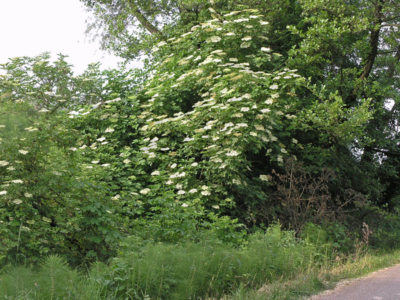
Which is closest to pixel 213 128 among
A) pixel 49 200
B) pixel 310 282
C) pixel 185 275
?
pixel 49 200

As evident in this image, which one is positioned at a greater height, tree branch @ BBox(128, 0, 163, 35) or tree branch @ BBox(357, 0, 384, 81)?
tree branch @ BBox(128, 0, 163, 35)

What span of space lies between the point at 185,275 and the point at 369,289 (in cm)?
252

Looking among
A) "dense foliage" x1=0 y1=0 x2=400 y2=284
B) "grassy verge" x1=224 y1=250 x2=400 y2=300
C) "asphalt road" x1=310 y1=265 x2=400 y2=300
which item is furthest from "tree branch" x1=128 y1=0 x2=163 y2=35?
"asphalt road" x1=310 y1=265 x2=400 y2=300

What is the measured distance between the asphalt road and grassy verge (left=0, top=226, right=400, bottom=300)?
0.66ft

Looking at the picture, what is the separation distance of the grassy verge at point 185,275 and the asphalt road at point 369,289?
200mm

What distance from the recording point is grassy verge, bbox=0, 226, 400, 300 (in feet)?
12.5

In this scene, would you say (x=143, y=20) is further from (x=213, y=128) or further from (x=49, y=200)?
(x=49, y=200)

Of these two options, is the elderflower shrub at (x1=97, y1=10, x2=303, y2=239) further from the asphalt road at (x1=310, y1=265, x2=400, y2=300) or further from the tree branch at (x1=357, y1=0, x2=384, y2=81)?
the tree branch at (x1=357, y1=0, x2=384, y2=81)

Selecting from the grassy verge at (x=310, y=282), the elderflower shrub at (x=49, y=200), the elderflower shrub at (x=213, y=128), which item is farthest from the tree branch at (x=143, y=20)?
the grassy verge at (x=310, y=282)

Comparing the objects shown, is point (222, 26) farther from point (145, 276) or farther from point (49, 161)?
point (145, 276)

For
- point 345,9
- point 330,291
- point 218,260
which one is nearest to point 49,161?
point 218,260

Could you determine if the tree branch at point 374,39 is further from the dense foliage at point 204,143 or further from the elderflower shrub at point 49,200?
the elderflower shrub at point 49,200

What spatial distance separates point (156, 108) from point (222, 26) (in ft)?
8.80

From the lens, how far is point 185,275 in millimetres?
4555
